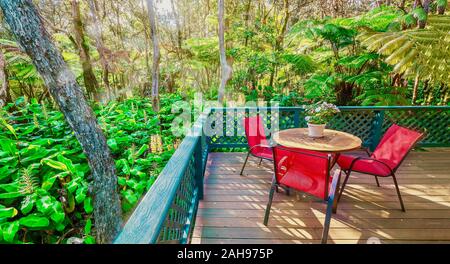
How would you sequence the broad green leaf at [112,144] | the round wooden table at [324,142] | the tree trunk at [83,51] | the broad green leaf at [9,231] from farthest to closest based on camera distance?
the tree trunk at [83,51] → the broad green leaf at [112,144] → the round wooden table at [324,142] → the broad green leaf at [9,231]

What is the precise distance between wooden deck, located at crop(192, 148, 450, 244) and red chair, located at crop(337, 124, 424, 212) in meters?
0.22

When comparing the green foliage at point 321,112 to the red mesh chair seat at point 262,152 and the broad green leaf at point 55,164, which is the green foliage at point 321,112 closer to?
the red mesh chair seat at point 262,152

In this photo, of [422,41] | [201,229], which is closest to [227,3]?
[422,41]

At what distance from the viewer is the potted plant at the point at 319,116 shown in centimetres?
250

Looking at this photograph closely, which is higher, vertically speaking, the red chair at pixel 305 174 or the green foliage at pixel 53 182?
the red chair at pixel 305 174

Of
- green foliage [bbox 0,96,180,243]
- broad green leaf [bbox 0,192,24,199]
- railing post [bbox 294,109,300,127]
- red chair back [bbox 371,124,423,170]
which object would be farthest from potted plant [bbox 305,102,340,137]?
broad green leaf [bbox 0,192,24,199]

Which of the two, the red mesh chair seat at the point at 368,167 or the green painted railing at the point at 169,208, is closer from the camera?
the green painted railing at the point at 169,208

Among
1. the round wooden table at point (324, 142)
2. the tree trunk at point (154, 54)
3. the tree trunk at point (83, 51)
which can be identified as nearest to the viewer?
the round wooden table at point (324, 142)

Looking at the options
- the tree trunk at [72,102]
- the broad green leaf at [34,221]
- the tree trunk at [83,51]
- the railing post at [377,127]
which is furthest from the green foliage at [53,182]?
the railing post at [377,127]

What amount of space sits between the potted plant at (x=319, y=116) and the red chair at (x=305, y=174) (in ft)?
1.98
